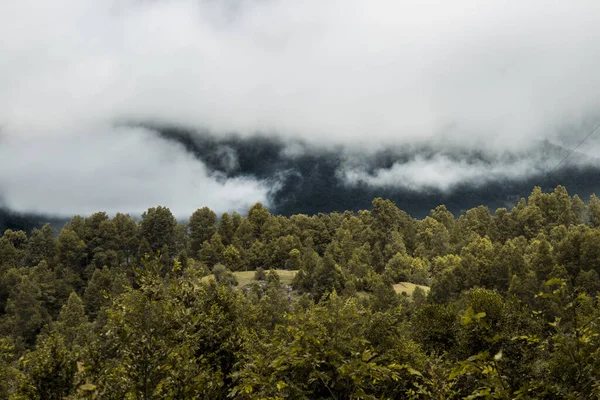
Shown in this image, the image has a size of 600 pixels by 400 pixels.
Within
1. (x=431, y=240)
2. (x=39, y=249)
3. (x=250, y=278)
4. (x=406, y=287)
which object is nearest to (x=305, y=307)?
(x=250, y=278)

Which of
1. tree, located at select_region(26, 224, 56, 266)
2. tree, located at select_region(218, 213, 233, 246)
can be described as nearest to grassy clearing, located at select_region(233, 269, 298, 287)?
tree, located at select_region(218, 213, 233, 246)

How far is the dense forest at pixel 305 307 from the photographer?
37.5 ft

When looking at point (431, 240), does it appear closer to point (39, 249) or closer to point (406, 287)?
point (406, 287)

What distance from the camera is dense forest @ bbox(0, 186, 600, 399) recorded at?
11422mm

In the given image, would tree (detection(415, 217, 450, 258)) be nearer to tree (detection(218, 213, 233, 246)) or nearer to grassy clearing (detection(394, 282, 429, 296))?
grassy clearing (detection(394, 282, 429, 296))

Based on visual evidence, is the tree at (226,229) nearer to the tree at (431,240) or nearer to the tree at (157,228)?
the tree at (157,228)

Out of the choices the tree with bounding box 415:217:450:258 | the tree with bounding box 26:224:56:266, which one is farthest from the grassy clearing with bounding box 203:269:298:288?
the tree with bounding box 26:224:56:266

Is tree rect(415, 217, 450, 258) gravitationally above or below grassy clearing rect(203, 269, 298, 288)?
above

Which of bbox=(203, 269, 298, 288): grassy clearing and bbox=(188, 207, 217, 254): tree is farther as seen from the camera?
bbox=(188, 207, 217, 254): tree

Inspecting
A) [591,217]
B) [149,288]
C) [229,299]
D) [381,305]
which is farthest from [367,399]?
[591,217]

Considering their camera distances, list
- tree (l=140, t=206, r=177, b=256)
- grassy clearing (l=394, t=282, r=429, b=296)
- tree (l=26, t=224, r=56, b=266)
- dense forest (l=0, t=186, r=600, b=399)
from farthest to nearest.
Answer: tree (l=140, t=206, r=177, b=256) < tree (l=26, t=224, r=56, b=266) < grassy clearing (l=394, t=282, r=429, b=296) < dense forest (l=0, t=186, r=600, b=399)

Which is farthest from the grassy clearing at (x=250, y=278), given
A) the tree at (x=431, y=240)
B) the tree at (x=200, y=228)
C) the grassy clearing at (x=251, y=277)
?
the tree at (x=431, y=240)

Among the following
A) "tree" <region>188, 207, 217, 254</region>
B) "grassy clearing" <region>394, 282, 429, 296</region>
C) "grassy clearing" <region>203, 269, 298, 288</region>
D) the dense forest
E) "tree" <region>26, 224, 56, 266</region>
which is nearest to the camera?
the dense forest

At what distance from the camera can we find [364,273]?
134m
